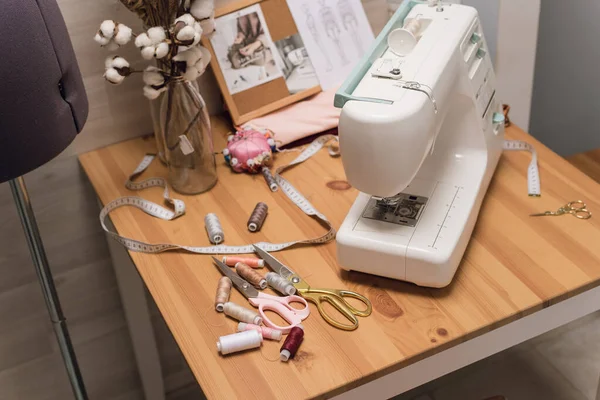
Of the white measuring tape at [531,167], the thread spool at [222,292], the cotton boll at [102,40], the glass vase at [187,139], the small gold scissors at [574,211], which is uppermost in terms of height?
the cotton boll at [102,40]

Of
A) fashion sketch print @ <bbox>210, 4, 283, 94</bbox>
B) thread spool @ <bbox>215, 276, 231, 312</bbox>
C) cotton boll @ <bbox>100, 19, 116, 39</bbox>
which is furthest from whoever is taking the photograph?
fashion sketch print @ <bbox>210, 4, 283, 94</bbox>

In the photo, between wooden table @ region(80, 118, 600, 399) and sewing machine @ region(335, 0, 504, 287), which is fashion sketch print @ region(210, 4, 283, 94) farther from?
sewing machine @ region(335, 0, 504, 287)

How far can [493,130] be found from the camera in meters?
1.34

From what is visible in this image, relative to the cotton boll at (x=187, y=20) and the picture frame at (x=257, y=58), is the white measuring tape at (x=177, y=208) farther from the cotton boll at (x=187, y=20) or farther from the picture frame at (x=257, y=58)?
the cotton boll at (x=187, y=20)

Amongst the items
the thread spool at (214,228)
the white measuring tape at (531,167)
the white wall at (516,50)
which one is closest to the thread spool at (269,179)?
the thread spool at (214,228)

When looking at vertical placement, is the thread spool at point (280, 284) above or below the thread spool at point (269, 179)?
below

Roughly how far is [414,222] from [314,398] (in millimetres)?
329

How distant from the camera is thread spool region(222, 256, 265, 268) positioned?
4.01 feet

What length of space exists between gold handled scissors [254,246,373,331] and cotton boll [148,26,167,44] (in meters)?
0.41

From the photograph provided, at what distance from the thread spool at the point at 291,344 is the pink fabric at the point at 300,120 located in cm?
53

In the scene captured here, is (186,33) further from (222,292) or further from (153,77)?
(222,292)

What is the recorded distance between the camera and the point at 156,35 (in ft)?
4.05

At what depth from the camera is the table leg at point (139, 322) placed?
5.18 ft

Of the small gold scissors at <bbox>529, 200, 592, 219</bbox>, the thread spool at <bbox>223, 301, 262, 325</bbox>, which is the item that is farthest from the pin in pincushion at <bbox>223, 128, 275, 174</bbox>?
the small gold scissors at <bbox>529, 200, 592, 219</bbox>
